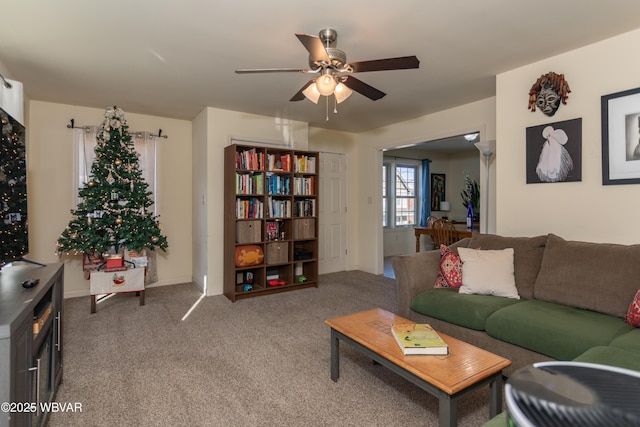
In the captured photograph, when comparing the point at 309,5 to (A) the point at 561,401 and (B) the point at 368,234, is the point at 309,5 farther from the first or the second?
(B) the point at 368,234

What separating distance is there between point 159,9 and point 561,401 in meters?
2.60

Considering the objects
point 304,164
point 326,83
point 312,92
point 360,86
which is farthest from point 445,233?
point 326,83

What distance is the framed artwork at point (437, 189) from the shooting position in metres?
7.58

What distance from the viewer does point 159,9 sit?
2.07 meters

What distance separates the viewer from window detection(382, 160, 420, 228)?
23.6 ft

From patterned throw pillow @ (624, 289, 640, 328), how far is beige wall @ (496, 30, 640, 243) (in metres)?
0.73

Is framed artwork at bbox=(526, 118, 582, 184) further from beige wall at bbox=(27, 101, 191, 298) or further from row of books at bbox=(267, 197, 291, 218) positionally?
beige wall at bbox=(27, 101, 191, 298)

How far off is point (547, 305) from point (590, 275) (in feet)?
1.10

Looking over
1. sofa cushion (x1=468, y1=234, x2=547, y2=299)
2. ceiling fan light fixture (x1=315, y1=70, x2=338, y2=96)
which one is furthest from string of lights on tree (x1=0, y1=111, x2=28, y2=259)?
sofa cushion (x1=468, y1=234, x2=547, y2=299)

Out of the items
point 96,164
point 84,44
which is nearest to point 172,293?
point 96,164

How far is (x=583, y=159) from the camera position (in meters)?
2.66

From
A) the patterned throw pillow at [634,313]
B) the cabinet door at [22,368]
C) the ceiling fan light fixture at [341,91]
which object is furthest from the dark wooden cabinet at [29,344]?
the patterned throw pillow at [634,313]

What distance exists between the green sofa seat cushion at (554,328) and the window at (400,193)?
197 inches

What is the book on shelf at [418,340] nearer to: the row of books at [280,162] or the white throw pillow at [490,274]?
the white throw pillow at [490,274]
